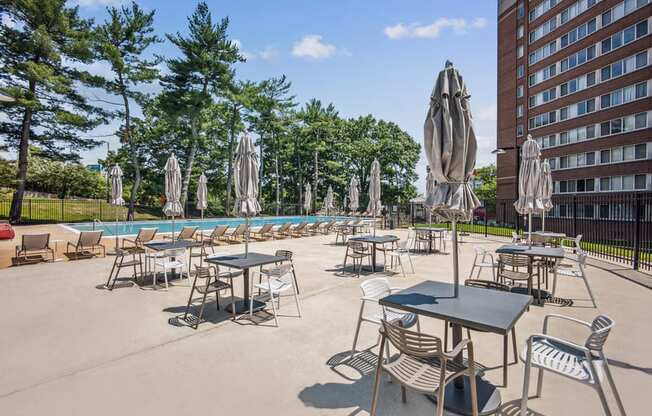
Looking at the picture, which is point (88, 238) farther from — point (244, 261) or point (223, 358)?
point (223, 358)

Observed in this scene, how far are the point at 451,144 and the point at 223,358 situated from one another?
3.47 meters

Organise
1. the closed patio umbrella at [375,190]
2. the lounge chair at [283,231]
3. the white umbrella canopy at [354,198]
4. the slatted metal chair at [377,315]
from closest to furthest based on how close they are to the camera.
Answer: the slatted metal chair at [377,315]
the closed patio umbrella at [375,190]
the white umbrella canopy at [354,198]
the lounge chair at [283,231]

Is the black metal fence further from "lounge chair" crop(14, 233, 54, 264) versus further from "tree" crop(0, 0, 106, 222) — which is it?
"tree" crop(0, 0, 106, 222)

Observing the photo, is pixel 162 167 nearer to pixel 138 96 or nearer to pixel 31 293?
pixel 138 96

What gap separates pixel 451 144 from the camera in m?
3.13

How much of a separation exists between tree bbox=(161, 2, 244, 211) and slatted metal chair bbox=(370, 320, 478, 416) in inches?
1006

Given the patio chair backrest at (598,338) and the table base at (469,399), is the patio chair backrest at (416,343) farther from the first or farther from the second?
the patio chair backrest at (598,338)

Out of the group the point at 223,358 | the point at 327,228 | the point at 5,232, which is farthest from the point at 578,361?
the point at 5,232

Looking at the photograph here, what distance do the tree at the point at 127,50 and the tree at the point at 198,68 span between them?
1505 mm

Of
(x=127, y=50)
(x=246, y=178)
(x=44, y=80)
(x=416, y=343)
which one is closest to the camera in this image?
(x=416, y=343)

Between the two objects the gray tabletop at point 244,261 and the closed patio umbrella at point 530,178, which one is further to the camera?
the closed patio umbrella at point 530,178

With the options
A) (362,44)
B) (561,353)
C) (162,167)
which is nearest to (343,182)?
(162,167)

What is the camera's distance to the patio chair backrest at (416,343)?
2213 mm

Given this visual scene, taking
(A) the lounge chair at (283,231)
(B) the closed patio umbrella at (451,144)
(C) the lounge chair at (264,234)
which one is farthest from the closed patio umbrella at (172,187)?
(A) the lounge chair at (283,231)
